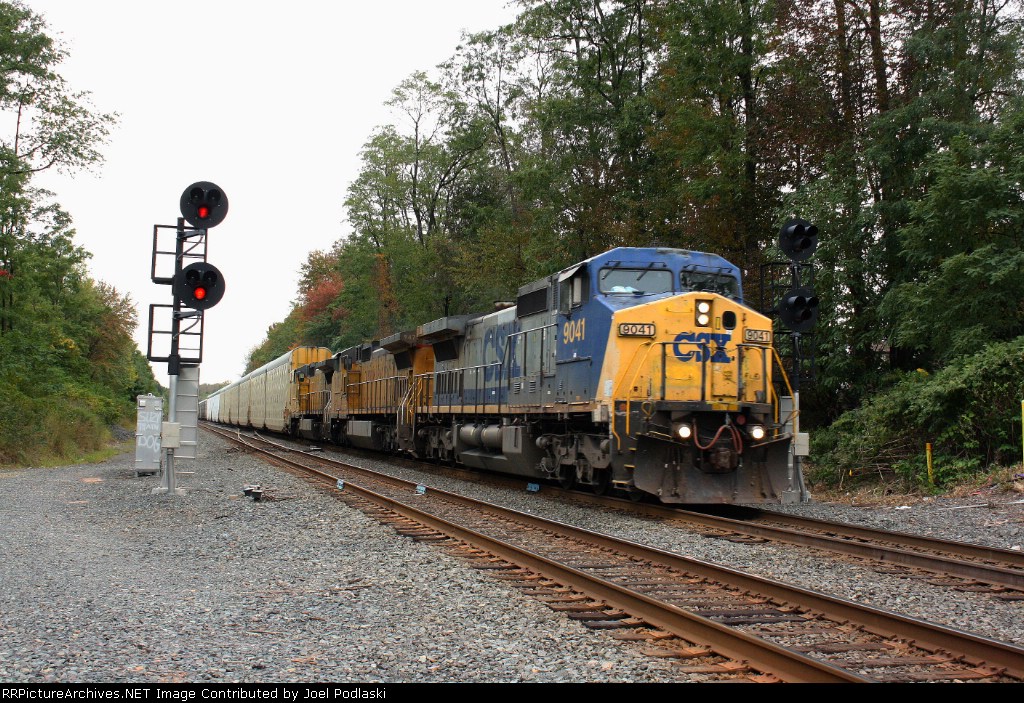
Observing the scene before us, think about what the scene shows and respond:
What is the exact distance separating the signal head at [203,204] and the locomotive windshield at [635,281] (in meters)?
5.60

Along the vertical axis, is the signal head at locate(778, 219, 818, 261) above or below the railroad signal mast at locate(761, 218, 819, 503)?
above

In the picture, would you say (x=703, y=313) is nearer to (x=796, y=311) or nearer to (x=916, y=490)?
(x=796, y=311)

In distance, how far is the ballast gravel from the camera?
15.5 ft

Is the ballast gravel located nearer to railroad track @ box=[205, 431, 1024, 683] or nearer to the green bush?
railroad track @ box=[205, 431, 1024, 683]

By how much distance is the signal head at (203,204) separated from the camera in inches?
501

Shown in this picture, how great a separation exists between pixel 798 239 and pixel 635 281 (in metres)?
2.29

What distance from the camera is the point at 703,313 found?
11023 millimetres

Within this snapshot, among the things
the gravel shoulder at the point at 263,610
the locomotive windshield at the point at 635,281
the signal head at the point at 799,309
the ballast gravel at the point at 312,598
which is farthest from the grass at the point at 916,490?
the gravel shoulder at the point at 263,610

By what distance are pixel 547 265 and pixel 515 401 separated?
39.9 ft

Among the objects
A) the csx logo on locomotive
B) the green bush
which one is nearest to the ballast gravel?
the csx logo on locomotive

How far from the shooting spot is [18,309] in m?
26.3

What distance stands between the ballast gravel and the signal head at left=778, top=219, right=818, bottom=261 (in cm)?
350

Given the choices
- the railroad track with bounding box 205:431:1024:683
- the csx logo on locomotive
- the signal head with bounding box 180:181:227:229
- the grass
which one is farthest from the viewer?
the signal head with bounding box 180:181:227:229
